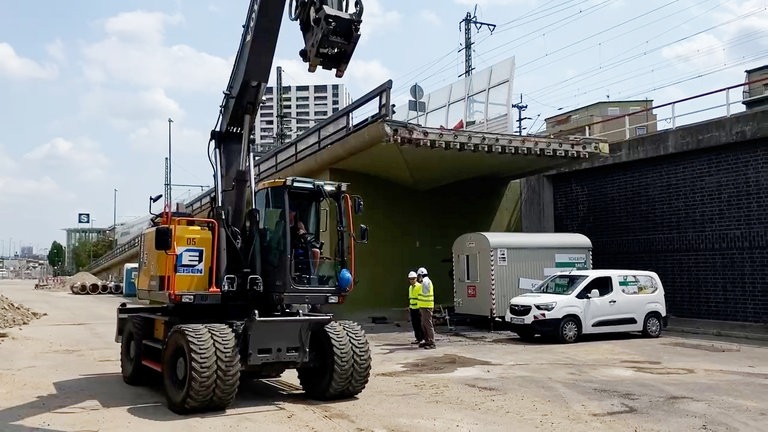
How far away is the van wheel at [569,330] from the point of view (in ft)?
53.7

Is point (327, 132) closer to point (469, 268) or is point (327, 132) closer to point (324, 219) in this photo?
point (469, 268)

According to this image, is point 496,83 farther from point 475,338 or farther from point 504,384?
point 504,384

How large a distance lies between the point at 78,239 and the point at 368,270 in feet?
320

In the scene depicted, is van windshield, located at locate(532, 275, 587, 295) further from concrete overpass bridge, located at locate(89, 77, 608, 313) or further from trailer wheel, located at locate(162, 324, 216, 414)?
trailer wheel, located at locate(162, 324, 216, 414)

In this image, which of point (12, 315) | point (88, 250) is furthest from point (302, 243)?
point (88, 250)

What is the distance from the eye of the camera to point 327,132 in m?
21.4

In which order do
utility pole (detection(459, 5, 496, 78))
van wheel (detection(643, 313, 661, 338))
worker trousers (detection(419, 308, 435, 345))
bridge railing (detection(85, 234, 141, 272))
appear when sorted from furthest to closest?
bridge railing (detection(85, 234, 141, 272)) < utility pole (detection(459, 5, 496, 78)) < van wheel (detection(643, 313, 661, 338)) < worker trousers (detection(419, 308, 435, 345))

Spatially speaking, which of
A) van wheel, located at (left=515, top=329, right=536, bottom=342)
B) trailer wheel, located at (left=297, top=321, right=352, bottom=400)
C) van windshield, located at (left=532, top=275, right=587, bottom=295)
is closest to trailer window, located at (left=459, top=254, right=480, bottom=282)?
van windshield, located at (left=532, top=275, right=587, bottom=295)

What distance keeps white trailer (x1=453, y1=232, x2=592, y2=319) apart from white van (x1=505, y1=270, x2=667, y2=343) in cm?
157

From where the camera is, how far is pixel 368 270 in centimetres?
2228

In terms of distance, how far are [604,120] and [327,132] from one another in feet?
30.4

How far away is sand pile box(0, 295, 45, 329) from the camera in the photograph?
70.8 ft

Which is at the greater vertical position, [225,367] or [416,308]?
[416,308]

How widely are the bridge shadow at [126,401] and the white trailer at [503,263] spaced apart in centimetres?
931
